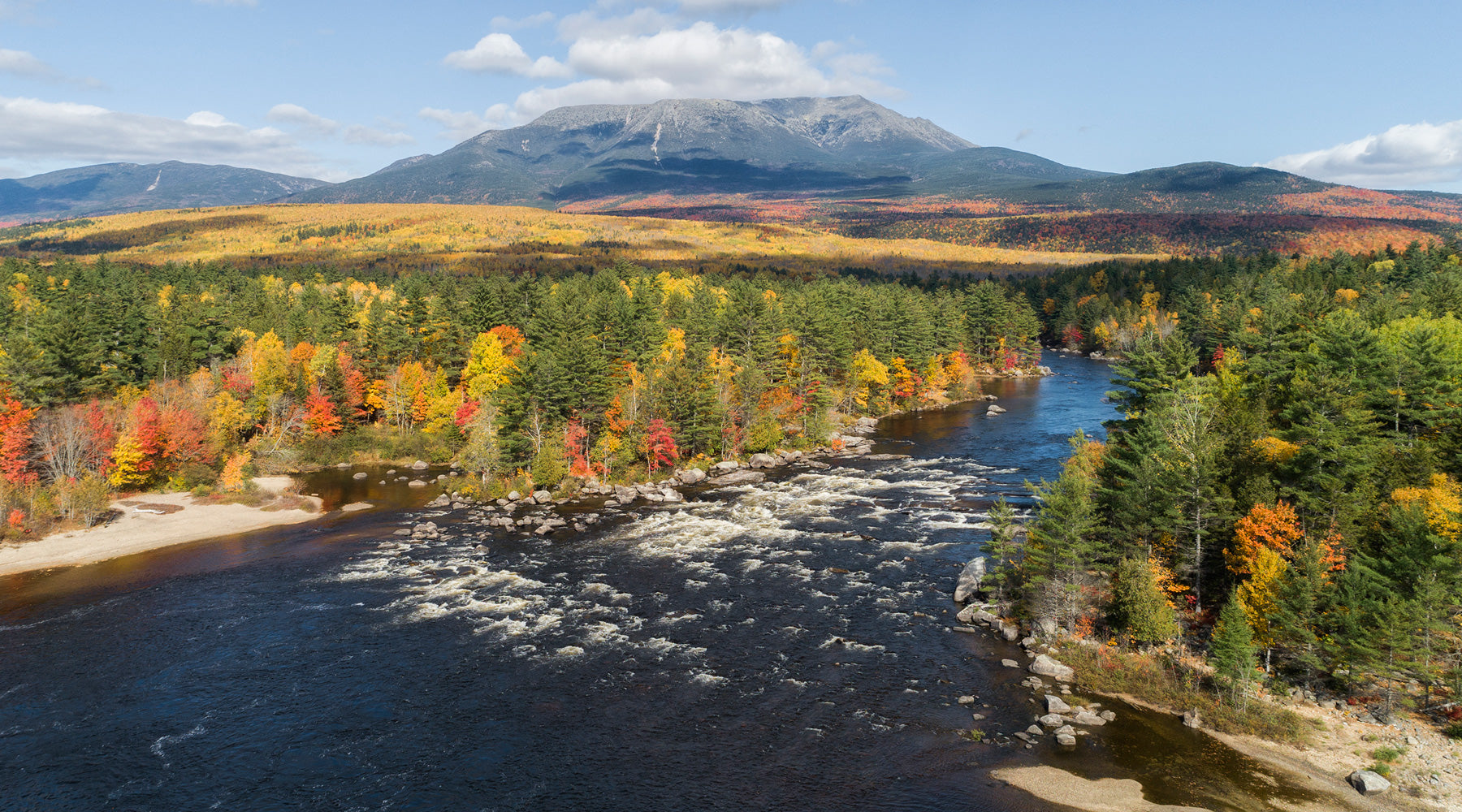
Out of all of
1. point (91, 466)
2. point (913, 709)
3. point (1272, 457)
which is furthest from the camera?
point (91, 466)

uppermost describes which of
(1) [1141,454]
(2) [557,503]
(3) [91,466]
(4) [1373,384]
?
(4) [1373,384]

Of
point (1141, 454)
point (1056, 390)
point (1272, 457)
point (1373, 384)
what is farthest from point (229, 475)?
point (1056, 390)

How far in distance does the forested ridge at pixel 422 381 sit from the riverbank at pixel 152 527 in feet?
8.33

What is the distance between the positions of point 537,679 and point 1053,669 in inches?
1012

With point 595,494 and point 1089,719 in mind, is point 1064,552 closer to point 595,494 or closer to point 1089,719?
point 1089,719

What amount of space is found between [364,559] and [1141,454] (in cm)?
5116

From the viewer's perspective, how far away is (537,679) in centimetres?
3759

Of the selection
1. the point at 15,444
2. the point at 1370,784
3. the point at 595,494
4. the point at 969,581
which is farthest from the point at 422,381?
the point at 1370,784

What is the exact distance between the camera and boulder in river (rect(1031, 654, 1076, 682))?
123ft

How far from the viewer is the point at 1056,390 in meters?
120

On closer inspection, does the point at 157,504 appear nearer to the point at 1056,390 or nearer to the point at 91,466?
the point at 91,466

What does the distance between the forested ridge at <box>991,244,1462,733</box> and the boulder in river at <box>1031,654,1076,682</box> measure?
372cm

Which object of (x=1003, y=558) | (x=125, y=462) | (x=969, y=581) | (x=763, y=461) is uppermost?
(x=125, y=462)

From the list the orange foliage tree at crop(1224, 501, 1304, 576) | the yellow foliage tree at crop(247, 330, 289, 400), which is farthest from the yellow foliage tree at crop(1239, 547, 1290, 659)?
the yellow foliage tree at crop(247, 330, 289, 400)
